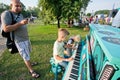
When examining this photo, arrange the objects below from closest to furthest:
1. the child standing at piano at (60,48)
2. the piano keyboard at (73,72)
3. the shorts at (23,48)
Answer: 1. the piano keyboard at (73,72)
2. the child standing at piano at (60,48)
3. the shorts at (23,48)

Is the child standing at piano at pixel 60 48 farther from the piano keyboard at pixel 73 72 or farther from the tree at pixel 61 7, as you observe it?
the tree at pixel 61 7

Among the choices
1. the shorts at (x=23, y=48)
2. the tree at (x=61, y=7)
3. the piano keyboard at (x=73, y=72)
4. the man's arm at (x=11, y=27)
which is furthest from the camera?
the tree at (x=61, y=7)

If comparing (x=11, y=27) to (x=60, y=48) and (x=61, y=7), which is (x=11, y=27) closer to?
(x=60, y=48)

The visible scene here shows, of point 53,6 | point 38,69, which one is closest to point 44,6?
point 53,6

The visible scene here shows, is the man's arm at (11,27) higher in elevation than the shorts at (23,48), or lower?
higher

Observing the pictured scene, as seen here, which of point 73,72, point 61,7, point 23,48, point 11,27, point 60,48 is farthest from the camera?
point 61,7

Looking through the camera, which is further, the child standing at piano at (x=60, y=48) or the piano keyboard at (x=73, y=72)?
the child standing at piano at (x=60, y=48)

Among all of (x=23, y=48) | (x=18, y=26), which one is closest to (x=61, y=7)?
(x=23, y=48)

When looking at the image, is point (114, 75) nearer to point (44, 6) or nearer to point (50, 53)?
point (50, 53)

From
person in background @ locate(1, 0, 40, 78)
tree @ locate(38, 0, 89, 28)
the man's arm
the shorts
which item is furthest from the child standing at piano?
tree @ locate(38, 0, 89, 28)

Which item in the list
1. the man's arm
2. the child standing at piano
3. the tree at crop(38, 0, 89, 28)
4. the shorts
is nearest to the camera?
the child standing at piano

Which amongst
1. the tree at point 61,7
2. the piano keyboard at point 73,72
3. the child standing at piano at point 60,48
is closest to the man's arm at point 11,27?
the child standing at piano at point 60,48

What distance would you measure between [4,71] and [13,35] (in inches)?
59.6

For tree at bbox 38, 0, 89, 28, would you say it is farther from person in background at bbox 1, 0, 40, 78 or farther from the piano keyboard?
the piano keyboard
